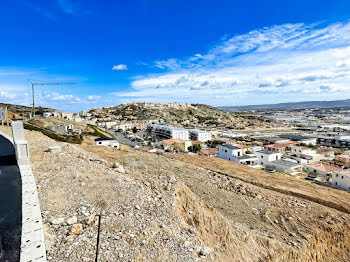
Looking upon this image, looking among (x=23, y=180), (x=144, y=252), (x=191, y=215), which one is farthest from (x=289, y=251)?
(x=23, y=180)

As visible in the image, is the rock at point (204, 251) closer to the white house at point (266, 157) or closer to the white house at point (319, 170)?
the white house at point (319, 170)

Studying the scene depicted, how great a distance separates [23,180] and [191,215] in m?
6.49

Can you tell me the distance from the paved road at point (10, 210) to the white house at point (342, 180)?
93.3 feet

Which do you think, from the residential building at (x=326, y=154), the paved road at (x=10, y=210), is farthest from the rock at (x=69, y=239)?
the residential building at (x=326, y=154)

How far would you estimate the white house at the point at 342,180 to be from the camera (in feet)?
76.7

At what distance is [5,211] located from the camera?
621 centimetres

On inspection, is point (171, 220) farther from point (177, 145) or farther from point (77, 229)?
point (177, 145)

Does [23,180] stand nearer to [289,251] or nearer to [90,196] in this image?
[90,196]

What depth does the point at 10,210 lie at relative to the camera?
20.6 ft

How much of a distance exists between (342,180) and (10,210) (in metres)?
28.8

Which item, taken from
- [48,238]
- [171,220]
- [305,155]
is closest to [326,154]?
[305,155]

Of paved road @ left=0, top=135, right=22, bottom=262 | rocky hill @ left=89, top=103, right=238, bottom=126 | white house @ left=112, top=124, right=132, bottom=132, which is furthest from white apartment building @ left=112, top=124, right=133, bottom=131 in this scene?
paved road @ left=0, top=135, right=22, bottom=262

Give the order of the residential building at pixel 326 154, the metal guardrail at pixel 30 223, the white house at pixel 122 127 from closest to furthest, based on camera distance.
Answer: the metal guardrail at pixel 30 223 < the residential building at pixel 326 154 < the white house at pixel 122 127

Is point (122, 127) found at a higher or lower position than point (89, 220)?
lower
